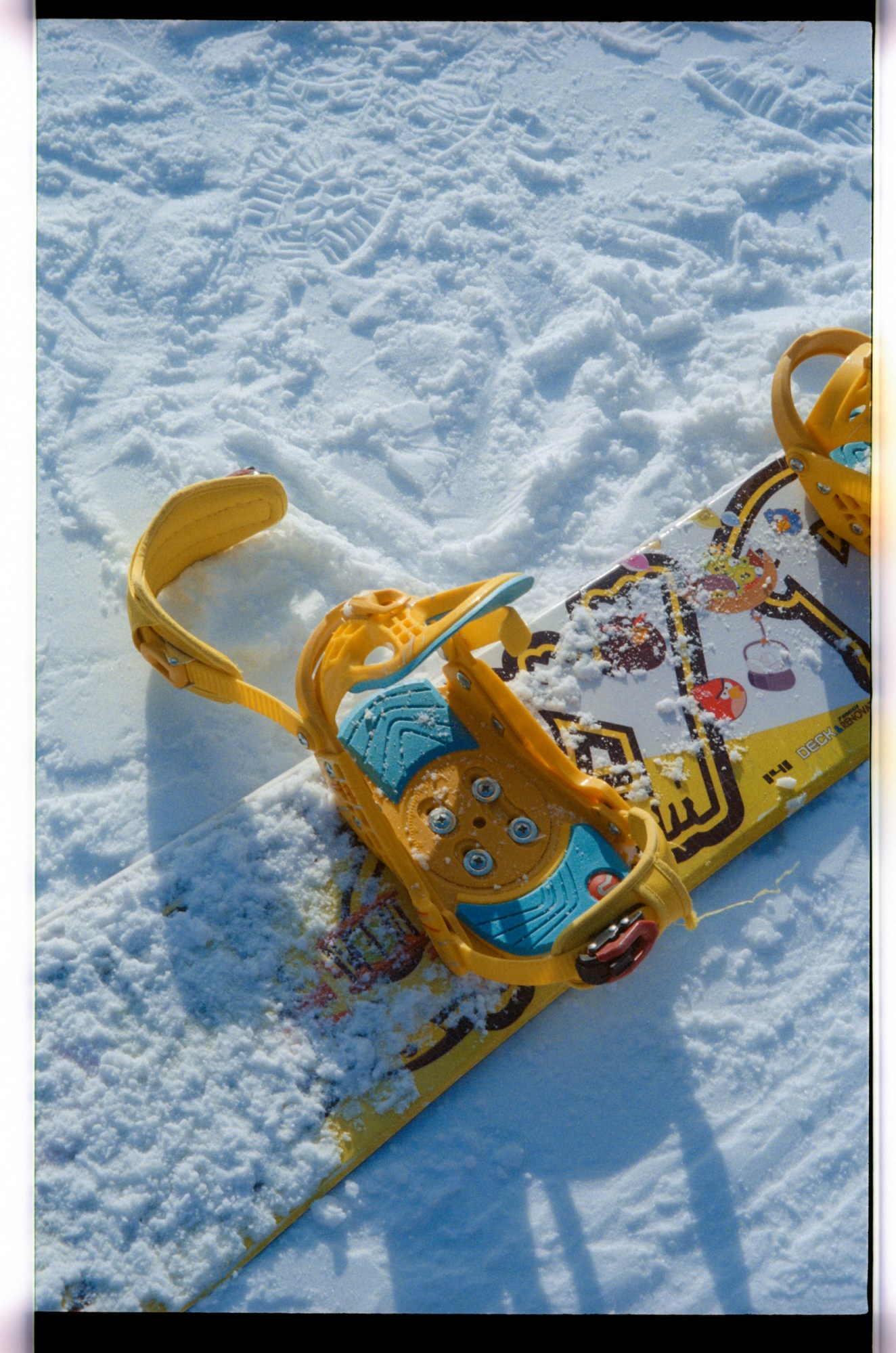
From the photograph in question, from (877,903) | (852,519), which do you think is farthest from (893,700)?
(852,519)

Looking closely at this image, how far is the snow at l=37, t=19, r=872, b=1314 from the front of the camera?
2.46 m

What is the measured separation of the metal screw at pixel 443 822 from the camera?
2.61 metres

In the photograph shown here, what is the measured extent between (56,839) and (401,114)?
255 centimetres

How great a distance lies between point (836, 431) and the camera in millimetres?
2896

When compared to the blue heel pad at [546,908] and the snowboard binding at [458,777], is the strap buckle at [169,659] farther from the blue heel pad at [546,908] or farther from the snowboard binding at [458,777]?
the blue heel pad at [546,908]

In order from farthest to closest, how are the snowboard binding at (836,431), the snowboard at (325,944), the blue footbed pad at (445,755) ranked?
the snowboard binding at (836,431), the blue footbed pad at (445,755), the snowboard at (325,944)

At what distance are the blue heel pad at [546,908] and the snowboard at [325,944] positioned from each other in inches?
5.8

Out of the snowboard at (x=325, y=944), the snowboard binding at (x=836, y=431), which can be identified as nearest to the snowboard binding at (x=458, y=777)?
the snowboard at (x=325, y=944)

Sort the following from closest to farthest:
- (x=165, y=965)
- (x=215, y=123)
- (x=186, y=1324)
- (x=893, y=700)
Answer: (x=893, y=700) < (x=186, y=1324) < (x=165, y=965) < (x=215, y=123)

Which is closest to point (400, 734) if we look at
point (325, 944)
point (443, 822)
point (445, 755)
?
point (445, 755)

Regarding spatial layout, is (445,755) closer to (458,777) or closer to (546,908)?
(458,777)

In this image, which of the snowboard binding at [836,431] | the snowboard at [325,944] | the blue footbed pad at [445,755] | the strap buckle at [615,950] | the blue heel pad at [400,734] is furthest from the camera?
the snowboard binding at [836,431]

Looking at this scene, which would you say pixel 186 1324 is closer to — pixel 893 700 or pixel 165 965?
pixel 165 965

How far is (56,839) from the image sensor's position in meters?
Result: 2.73
